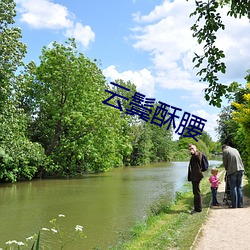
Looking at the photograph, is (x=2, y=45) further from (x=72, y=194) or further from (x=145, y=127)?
(x=145, y=127)

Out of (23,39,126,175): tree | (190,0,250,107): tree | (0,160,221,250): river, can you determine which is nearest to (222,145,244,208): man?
(0,160,221,250): river

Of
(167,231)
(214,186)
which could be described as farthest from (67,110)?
(167,231)

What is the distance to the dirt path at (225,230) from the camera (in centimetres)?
650

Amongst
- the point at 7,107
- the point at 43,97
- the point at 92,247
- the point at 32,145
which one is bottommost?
the point at 92,247

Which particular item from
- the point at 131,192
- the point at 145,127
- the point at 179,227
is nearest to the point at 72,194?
the point at 131,192

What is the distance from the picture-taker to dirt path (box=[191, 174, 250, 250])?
6496mm

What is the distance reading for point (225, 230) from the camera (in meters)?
7.56

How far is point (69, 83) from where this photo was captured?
90.3 ft

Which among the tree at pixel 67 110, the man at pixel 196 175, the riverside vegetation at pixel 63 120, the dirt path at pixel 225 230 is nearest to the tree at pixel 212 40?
the dirt path at pixel 225 230

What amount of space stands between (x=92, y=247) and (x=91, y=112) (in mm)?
20436

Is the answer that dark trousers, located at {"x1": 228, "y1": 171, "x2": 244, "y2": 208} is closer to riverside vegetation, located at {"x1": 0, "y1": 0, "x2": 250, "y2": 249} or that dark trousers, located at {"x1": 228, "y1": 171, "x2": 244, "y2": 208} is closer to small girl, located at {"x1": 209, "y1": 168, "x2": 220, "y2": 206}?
small girl, located at {"x1": 209, "y1": 168, "x2": 220, "y2": 206}

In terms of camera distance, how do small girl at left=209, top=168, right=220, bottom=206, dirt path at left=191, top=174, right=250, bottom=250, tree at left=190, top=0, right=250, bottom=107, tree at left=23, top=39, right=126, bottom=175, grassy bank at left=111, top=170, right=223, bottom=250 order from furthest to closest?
tree at left=23, top=39, right=126, bottom=175
small girl at left=209, top=168, right=220, bottom=206
grassy bank at left=111, top=170, right=223, bottom=250
dirt path at left=191, top=174, right=250, bottom=250
tree at left=190, top=0, right=250, bottom=107

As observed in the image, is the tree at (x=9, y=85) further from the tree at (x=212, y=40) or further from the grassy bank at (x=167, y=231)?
the tree at (x=212, y=40)

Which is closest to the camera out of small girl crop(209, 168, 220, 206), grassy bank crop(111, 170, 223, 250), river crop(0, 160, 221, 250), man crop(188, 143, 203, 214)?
grassy bank crop(111, 170, 223, 250)
